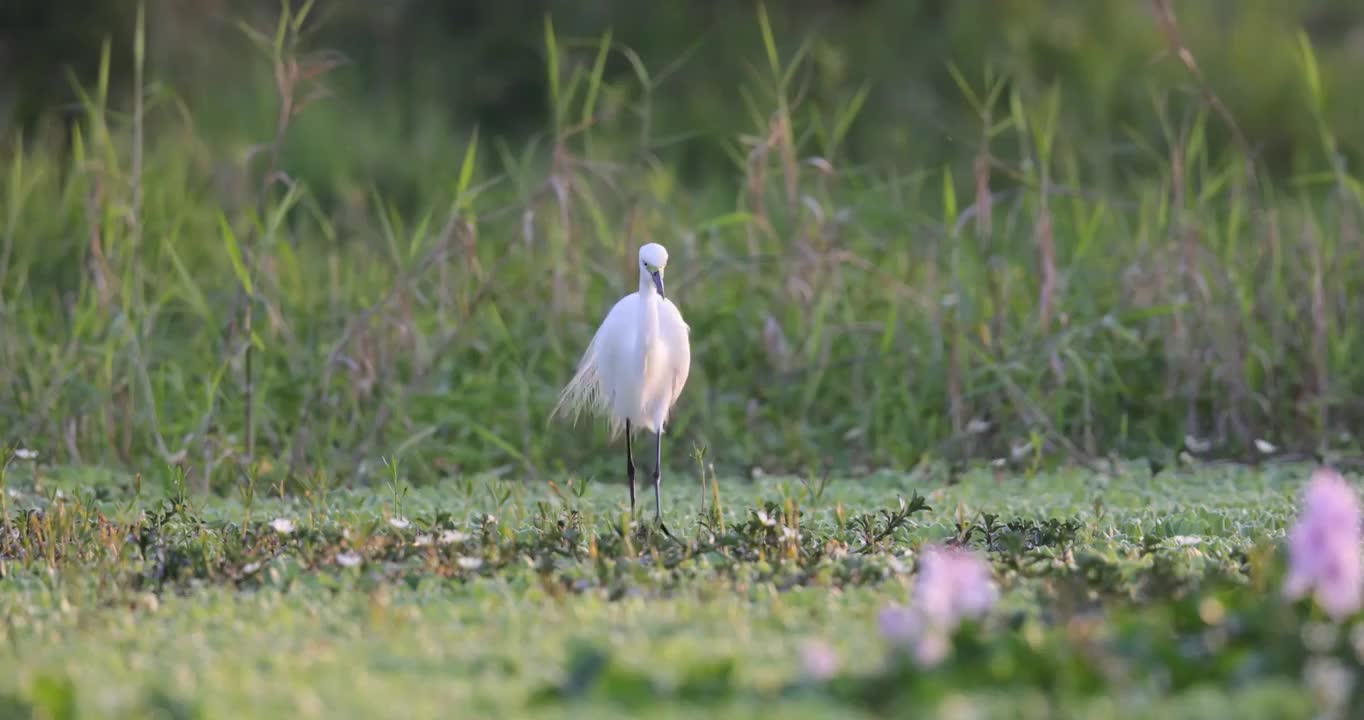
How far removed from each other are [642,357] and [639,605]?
1.59 m

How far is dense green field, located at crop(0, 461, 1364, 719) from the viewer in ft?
8.40

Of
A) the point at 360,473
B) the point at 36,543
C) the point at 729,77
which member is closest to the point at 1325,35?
the point at 729,77

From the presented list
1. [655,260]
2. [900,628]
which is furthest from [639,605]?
[655,260]

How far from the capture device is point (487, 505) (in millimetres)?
5055

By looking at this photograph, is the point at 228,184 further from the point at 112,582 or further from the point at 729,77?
the point at 112,582

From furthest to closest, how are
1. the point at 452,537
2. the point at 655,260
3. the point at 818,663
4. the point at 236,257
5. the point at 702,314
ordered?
the point at 702,314, the point at 236,257, the point at 655,260, the point at 452,537, the point at 818,663

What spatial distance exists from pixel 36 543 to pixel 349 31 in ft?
29.0

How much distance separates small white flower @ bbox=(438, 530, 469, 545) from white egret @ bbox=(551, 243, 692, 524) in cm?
75

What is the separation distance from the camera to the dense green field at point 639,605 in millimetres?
2561

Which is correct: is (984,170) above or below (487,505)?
above

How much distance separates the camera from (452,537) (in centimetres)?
405

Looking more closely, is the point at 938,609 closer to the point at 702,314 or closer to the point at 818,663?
the point at 818,663

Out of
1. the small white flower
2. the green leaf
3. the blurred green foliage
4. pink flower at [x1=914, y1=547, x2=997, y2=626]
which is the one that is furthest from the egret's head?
the blurred green foliage

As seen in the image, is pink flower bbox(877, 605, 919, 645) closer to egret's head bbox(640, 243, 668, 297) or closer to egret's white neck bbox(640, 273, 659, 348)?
egret's head bbox(640, 243, 668, 297)
